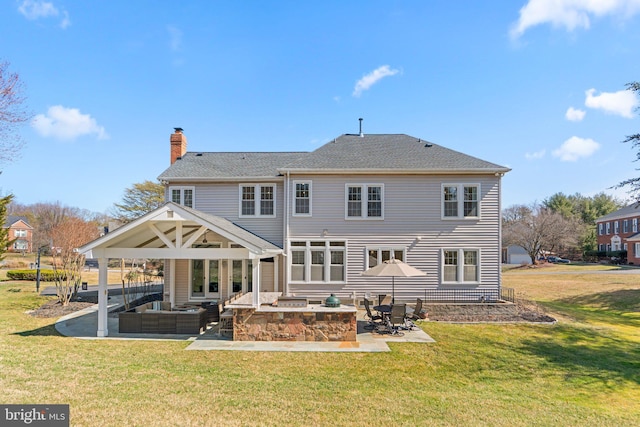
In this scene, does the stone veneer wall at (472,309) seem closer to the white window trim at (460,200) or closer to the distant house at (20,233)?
the white window trim at (460,200)

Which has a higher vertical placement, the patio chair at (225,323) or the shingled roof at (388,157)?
the shingled roof at (388,157)

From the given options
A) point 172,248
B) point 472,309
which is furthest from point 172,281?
point 472,309

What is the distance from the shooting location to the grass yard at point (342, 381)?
5586 millimetres

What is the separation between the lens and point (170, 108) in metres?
19.5

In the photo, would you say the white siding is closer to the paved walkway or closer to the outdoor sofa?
the paved walkway

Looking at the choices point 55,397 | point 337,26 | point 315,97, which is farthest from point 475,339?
point 315,97

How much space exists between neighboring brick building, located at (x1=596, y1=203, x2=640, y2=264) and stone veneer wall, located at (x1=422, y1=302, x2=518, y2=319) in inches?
1515

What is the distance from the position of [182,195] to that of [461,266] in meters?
13.8

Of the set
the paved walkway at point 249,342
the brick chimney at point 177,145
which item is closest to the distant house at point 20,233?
the brick chimney at point 177,145

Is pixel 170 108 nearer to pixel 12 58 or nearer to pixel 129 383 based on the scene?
pixel 12 58

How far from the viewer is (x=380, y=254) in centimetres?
1559

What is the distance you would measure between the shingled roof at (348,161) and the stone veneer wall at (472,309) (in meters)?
6.09

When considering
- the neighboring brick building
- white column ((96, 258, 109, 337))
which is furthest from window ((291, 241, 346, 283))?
the neighboring brick building

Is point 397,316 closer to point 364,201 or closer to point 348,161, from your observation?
point 364,201
